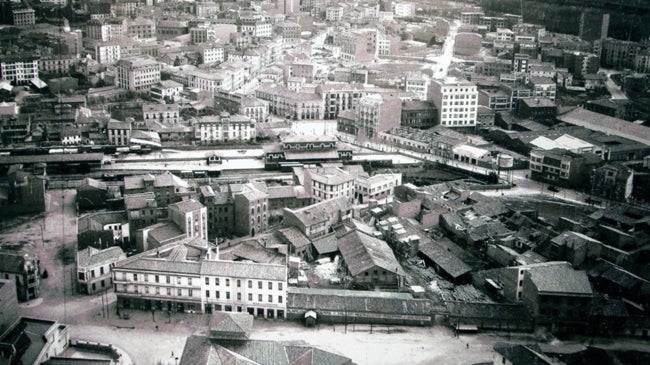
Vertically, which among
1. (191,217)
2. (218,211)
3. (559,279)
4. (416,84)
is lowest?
(559,279)

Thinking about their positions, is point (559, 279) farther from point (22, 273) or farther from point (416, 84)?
point (416, 84)

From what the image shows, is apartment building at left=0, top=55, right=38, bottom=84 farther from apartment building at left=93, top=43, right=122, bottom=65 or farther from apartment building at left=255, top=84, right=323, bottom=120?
apartment building at left=255, top=84, right=323, bottom=120

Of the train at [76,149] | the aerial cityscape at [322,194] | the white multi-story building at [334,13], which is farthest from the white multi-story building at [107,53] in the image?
the white multi-story building at [334,13]

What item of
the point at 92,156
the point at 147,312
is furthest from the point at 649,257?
the point at 92,156

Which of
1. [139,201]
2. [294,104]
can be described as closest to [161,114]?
[294,104]

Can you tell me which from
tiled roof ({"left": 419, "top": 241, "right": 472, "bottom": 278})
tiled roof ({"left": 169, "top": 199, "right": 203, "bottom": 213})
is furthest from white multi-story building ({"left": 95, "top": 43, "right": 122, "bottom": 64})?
tiled roof ({"left": 419, "top": 241, "right": 472, "bottom": 278})

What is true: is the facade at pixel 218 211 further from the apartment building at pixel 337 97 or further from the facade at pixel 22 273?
the apartment building at pixel 337 97
